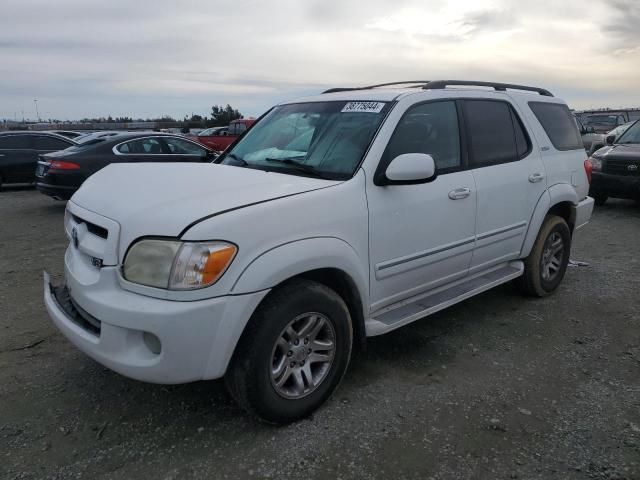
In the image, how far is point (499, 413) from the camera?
304 centimetres

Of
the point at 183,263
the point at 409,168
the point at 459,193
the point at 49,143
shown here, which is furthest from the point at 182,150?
the point at 183,263

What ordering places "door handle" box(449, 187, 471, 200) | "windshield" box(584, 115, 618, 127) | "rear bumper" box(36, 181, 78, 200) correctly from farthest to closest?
"windshield" box(584, 115, 618, 127)
"rear bumper" box(36, 181, 78, 200)
"door handle" box(449, 187, 471, 200)

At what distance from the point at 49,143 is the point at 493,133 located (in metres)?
11.7

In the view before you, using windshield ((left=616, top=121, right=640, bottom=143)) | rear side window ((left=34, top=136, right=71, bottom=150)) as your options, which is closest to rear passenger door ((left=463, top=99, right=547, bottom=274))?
windshield ((left=616, top=121, right=640, bottom=143))

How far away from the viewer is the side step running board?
129 inches

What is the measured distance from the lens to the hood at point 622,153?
899cm

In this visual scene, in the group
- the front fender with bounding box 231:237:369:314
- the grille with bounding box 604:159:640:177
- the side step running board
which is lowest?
the side step running board

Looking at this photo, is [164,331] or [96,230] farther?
[96,230]

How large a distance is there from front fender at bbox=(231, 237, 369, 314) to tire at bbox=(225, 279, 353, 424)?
0.41 feet

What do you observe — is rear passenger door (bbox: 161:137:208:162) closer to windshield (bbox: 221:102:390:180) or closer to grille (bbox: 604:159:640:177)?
windshield (bbox: 221:102:390:180)

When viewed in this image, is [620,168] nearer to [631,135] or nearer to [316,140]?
[631,135]

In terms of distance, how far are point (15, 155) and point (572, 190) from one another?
1242 cm

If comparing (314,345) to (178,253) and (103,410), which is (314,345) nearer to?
(178,253)

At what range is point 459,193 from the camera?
3689 millimetres
